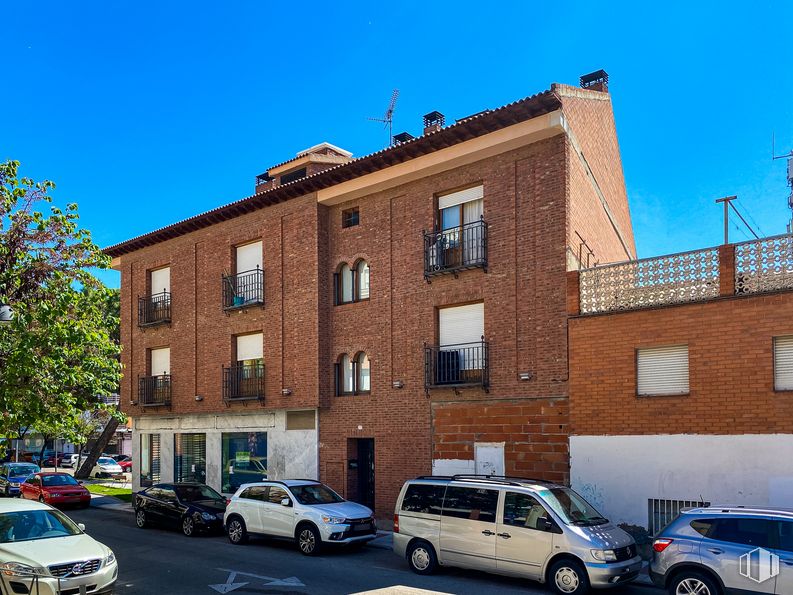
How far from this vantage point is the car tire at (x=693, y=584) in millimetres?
9992

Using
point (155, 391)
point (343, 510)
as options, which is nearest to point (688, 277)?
point (343, 510)

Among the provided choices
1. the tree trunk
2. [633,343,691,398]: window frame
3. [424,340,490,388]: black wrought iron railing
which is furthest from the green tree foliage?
the tree trunk

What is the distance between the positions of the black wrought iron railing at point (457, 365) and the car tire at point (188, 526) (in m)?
6.76

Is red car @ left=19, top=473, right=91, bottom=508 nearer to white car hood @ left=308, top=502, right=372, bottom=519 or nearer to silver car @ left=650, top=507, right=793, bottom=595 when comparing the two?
white car hood @ left=308, top=502, right=372, bottom=519

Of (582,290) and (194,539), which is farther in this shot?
(194,539)

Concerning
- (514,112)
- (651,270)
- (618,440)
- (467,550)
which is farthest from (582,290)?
(467,550)

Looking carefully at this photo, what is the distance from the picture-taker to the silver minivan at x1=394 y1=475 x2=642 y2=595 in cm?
1109

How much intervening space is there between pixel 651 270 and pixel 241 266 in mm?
13891

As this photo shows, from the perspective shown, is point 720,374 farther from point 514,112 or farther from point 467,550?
point 514,112

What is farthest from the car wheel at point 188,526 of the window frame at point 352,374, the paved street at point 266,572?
the window frame at point 352,374

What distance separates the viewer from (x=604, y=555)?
1098cm

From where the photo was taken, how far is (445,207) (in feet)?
63.7

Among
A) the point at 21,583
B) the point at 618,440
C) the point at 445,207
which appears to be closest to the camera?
the point at 21,583

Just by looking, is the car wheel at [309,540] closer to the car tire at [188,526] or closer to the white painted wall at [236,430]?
the car tire at [188,526]
